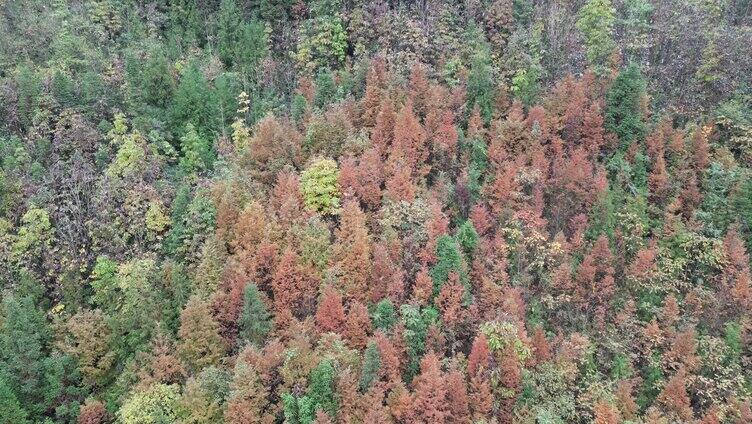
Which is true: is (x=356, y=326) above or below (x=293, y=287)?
below

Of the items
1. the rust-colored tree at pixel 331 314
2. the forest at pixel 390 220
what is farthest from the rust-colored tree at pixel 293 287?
the rust-colored tree at pixel 331 314

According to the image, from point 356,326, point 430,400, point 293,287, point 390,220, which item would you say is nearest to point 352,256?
point 390,220

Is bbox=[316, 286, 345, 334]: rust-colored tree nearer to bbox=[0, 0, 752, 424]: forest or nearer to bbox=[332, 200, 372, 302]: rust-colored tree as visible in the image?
bbox=[0, 0, 752, 424]: forest

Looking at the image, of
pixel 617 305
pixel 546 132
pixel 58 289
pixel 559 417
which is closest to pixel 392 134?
pixel 546 132

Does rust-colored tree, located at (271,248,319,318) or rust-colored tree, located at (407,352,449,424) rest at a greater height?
rust-colored tree, located at (271,248,319,318)

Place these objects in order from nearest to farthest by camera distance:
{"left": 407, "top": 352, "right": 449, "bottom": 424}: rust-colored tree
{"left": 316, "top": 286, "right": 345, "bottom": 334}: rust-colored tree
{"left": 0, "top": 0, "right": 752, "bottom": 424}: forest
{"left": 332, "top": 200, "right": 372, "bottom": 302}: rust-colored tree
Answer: {"left": 407, "top": 352, "right": 449, "bottom": 424}: rust-colored tree
{"left": 0, "top": 0, "right": 752, "bottom": 424}: forest
{"left": 316, "top": 286, "right": 345, "bottom": 334}: rust-colored tree
{"left": 332, "top": 200, "right": 372, "bottom": 302}: rust-colored tree

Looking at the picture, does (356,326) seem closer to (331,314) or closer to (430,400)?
(331,314)

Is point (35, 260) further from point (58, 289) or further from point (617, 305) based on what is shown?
point (617, 305)

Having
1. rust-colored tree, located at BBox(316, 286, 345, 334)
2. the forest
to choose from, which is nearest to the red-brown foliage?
the forest

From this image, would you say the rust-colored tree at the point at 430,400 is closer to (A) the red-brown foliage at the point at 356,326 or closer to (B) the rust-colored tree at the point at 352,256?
(A) the red-brown foliage at the point at 356,326
